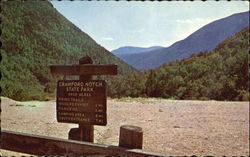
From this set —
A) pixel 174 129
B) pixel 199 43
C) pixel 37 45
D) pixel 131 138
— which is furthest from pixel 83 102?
pixel 199 43

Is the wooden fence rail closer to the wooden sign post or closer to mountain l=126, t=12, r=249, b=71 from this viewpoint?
the wooden sign post

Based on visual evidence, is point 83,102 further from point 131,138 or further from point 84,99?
point 131,138

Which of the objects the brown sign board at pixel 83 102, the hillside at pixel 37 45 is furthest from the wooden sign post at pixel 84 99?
the hillside at pixel 37 45

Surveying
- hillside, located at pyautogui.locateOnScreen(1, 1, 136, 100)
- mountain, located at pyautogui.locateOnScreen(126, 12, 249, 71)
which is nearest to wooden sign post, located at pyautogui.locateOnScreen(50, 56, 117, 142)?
hillside, located at pyautogui.locateOnScreen(1, 1, 136, 100)

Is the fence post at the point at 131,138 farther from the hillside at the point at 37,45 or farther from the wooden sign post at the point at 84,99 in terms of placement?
the hillside at the point at 37,45

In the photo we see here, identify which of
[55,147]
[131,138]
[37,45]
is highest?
[37,45]

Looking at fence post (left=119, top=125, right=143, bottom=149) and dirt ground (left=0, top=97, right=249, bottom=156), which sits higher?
fence post (left=119, top=125, right=143, bottom=149)
